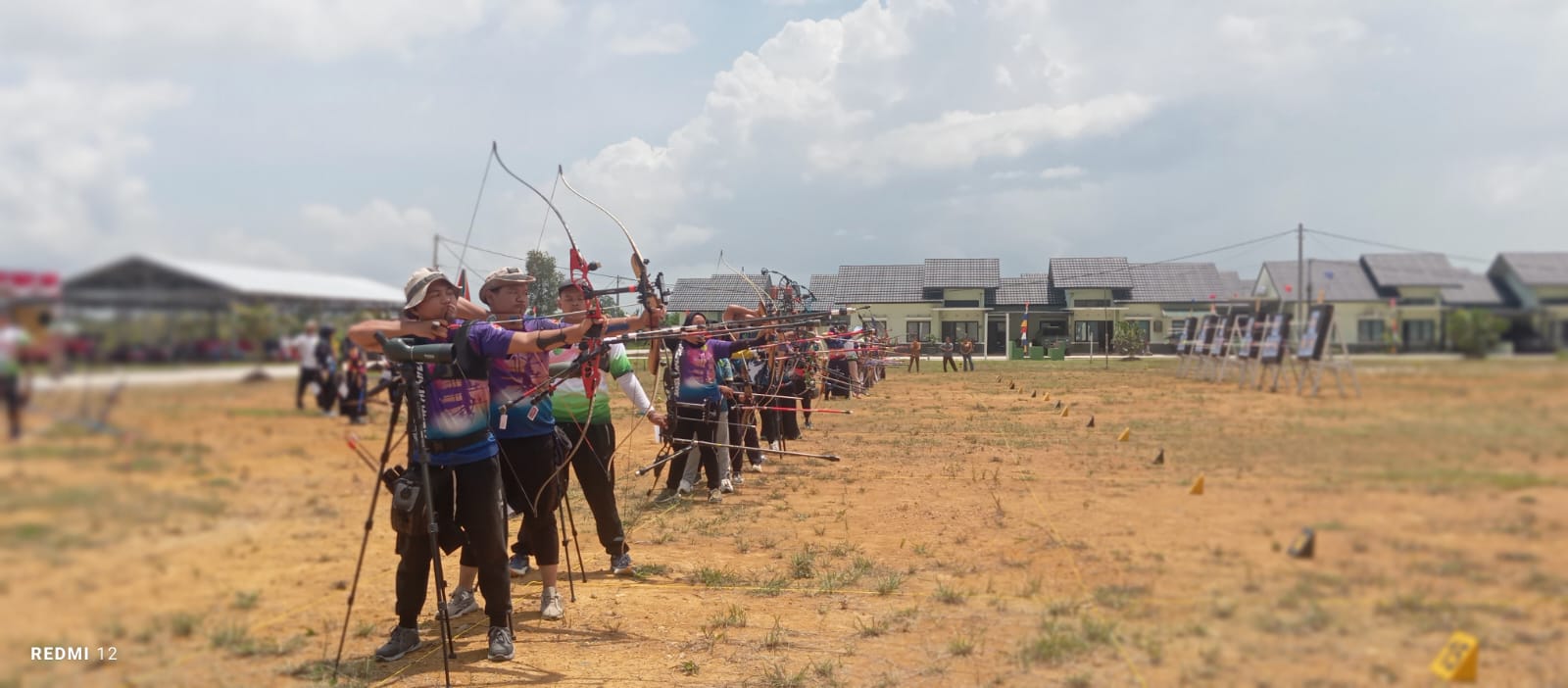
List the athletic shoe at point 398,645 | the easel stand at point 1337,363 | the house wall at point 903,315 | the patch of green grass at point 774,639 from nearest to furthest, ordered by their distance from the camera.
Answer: the easel stand at point 1337,363
the athletic shoe at point 398,645
the patch of green grass at point 774,639
the house wall at point 903,315

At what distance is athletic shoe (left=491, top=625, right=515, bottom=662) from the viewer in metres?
3.96

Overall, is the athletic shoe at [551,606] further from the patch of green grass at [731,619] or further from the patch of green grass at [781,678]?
the patch of green grass at [781,678]

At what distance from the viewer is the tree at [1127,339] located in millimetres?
6214

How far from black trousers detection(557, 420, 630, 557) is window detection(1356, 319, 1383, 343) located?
3.74m

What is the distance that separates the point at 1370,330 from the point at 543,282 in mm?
4501

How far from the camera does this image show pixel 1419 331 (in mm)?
3264

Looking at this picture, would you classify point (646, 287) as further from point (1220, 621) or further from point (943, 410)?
point (943, 410)

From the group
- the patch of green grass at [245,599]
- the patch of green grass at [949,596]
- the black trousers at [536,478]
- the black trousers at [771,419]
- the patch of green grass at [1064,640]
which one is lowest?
the patch of green grass at [245,599]

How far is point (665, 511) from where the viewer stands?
7.45 metres

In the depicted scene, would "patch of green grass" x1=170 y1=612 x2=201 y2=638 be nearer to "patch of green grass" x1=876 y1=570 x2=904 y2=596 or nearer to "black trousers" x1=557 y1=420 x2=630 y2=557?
"black trousers" x1=557 y1=420 x2=630 y2=557

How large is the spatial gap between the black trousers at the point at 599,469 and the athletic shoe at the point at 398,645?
1.23 meters

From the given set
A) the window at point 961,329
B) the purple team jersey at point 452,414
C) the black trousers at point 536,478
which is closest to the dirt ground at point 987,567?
the black trousers at point 536,478

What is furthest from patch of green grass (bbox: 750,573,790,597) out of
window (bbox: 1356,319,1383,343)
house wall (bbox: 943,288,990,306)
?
house wall (bbox: 943,288,990,306)

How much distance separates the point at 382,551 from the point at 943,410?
424 inches
